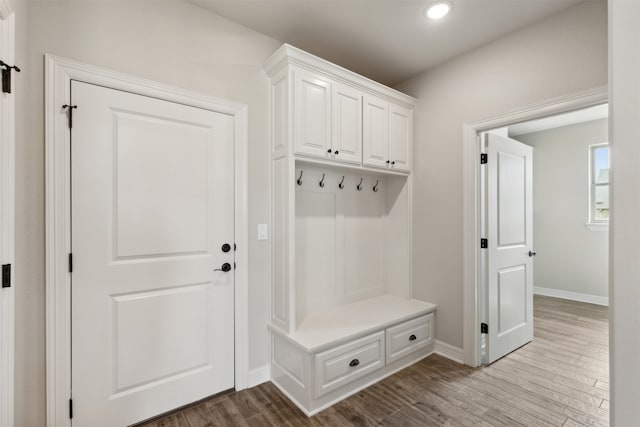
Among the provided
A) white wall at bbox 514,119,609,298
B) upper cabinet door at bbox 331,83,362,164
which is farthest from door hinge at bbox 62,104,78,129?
white wall at bbox 514,119,609,298

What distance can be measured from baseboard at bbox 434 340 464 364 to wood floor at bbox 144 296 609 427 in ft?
0.27

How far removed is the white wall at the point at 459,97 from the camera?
205 cm

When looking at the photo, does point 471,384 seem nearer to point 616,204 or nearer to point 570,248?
point 616,204

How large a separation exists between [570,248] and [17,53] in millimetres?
6325

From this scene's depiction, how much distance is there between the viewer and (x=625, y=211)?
621 mm


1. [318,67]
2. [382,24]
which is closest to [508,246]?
[382,24]

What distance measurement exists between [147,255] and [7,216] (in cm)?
72

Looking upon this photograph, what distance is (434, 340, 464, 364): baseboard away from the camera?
2662 millimetres

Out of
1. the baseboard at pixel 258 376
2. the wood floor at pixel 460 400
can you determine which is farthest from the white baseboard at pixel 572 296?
the baseboard at pixel 258 376

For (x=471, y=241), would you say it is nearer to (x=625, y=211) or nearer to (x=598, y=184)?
(x=625, y=211)

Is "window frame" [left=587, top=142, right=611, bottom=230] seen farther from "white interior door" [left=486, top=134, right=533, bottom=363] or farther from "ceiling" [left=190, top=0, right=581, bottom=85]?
"ceiling" [left=190, top=0, right=581, bottom=85]

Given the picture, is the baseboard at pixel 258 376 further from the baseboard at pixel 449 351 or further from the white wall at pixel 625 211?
the white wall at pixel 625 211

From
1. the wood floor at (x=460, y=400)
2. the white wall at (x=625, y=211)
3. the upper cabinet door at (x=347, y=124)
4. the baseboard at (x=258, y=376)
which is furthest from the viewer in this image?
the upper cabinet door at (x=347, y=124)

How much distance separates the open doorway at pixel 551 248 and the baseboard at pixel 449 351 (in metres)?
0.22
